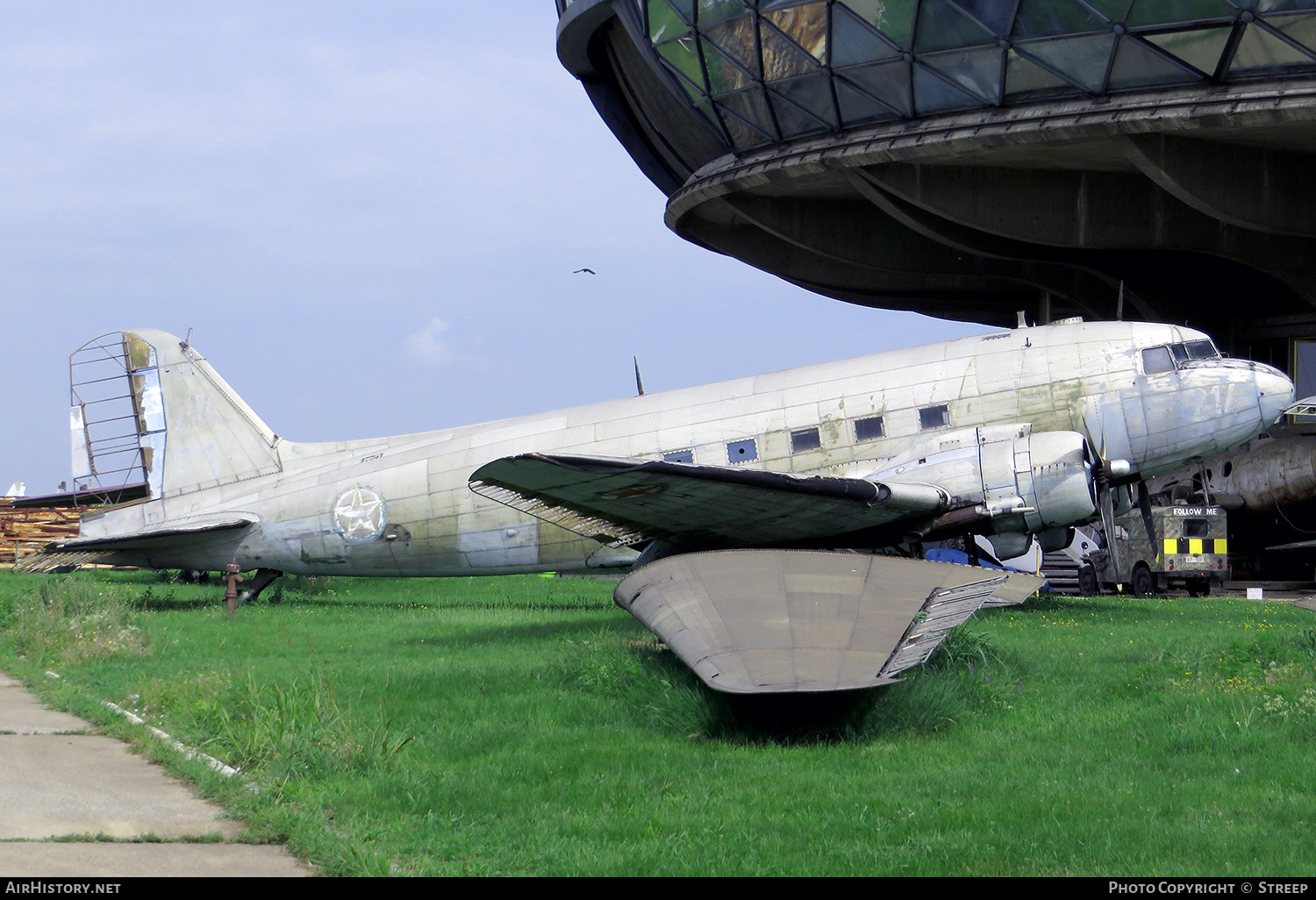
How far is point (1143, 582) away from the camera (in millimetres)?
30656

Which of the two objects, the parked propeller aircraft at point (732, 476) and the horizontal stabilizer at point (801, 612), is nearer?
the horizontal stabilizer at point (801, 612)

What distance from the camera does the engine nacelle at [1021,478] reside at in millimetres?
17047

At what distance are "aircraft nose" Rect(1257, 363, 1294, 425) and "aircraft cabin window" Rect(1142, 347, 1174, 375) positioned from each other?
4.92 ft

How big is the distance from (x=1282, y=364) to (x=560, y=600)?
1195 inches

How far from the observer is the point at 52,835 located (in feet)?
22.0

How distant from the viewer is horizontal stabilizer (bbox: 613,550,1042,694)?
9.30 metres

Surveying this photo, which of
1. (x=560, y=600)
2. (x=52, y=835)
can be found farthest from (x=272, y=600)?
(x=52, y=835)

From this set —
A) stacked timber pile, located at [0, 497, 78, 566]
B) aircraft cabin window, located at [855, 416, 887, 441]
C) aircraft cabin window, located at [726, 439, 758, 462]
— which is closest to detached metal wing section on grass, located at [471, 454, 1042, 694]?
aircraft cabin window, located at [855, 416, 887, 441]

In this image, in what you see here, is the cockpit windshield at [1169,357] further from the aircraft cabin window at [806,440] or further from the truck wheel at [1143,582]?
the truck wheel at [1143,582]

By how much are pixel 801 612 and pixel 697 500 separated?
480 centimetres

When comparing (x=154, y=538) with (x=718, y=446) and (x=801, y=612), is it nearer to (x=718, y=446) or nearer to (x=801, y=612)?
(x=718, y=446)

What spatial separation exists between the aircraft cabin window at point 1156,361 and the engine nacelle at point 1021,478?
6.03 feet

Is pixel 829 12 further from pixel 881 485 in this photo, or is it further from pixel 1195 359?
pixel 881 485

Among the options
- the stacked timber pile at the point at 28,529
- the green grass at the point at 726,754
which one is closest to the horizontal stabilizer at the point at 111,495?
the green grass at the point at 726,754
